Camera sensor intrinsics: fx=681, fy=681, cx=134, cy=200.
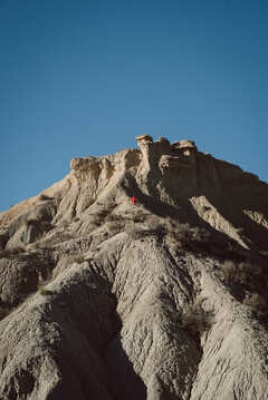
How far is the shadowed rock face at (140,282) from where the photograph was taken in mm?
30953

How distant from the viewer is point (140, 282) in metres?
37.8

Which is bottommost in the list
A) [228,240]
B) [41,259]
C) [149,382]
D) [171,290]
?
[149,382]

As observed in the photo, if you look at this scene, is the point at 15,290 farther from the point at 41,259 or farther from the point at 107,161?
the point at 107,161

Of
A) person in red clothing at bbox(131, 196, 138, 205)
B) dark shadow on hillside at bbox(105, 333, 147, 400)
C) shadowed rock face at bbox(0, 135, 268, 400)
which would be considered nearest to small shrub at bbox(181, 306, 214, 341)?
shadowed rock face at bbox(0, 135, 268, 400)

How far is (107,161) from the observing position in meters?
51.3

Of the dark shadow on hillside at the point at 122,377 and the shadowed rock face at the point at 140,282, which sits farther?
the dark shadow on hillside at the point at 122,377

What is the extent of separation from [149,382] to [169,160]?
839 inches

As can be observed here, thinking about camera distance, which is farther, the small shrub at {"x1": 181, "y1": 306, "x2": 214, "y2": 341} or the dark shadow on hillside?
the small shrub at {"x1": 181, "y1": 306, "x2": 214, "y2": 341}

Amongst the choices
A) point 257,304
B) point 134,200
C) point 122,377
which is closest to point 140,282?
point 257,304

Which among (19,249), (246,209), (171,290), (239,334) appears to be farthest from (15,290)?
(246,209)

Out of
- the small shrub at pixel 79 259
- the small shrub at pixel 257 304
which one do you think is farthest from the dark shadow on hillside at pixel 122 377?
the small shrub at pixel 257 304

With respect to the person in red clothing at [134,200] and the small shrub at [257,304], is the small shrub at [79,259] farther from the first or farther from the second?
the small shrub at [257,304]

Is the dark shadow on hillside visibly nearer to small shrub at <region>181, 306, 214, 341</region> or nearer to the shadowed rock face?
the shadowed rock face

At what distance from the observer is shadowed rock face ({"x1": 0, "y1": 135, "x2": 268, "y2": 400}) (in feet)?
102
